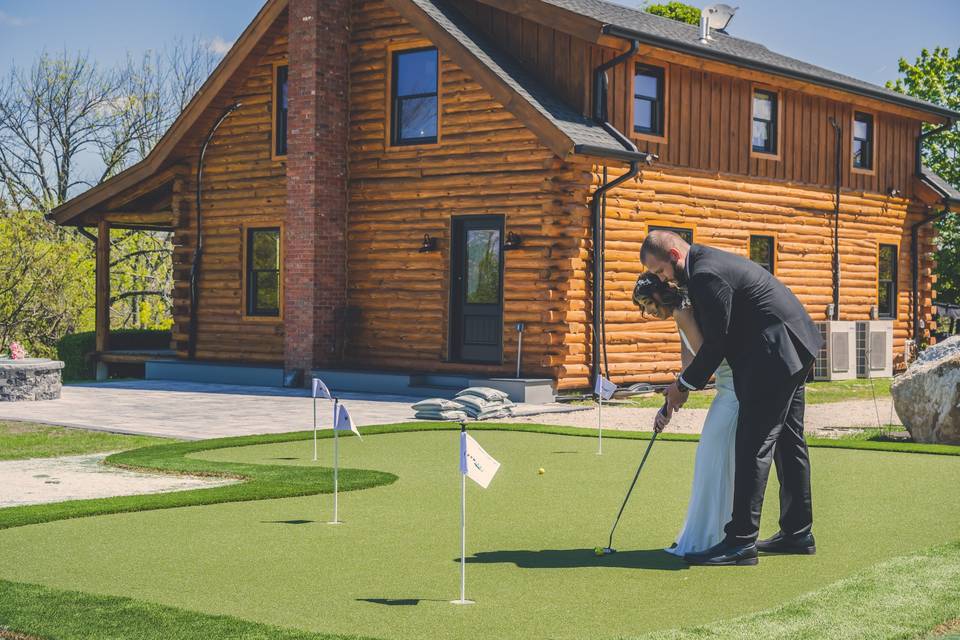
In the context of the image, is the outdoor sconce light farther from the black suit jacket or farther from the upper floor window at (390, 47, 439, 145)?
the black suit jacket

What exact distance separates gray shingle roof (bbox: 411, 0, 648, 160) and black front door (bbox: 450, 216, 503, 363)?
6.12 feet

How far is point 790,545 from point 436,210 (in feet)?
42.3

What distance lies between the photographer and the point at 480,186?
18.3m

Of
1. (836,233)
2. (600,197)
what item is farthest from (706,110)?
(836,233)

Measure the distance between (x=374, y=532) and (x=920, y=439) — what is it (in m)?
7.10

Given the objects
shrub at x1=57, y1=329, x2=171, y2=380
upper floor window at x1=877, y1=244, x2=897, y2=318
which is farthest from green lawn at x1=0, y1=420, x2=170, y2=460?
upper floor window at x1=877, y1=244, x2=897, y2=318

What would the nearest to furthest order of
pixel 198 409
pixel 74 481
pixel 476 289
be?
pixel 74 481
pixel 198 409
pixel 476 289

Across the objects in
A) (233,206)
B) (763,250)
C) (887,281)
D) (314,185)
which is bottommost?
(887,281)

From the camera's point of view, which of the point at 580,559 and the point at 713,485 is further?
the point at 713,485

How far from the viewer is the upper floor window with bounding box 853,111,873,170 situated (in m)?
23.7

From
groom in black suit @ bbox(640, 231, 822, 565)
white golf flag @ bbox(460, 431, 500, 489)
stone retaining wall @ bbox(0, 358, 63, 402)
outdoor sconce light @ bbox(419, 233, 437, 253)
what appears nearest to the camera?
white golf flag @ bbox(460, 431, 500, 489)

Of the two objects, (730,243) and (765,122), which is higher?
(765,122)

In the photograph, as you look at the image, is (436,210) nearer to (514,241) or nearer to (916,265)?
(514,241)

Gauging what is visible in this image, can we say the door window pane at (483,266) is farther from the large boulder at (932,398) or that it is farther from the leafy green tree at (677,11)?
the leafy green tree at (677,11)
